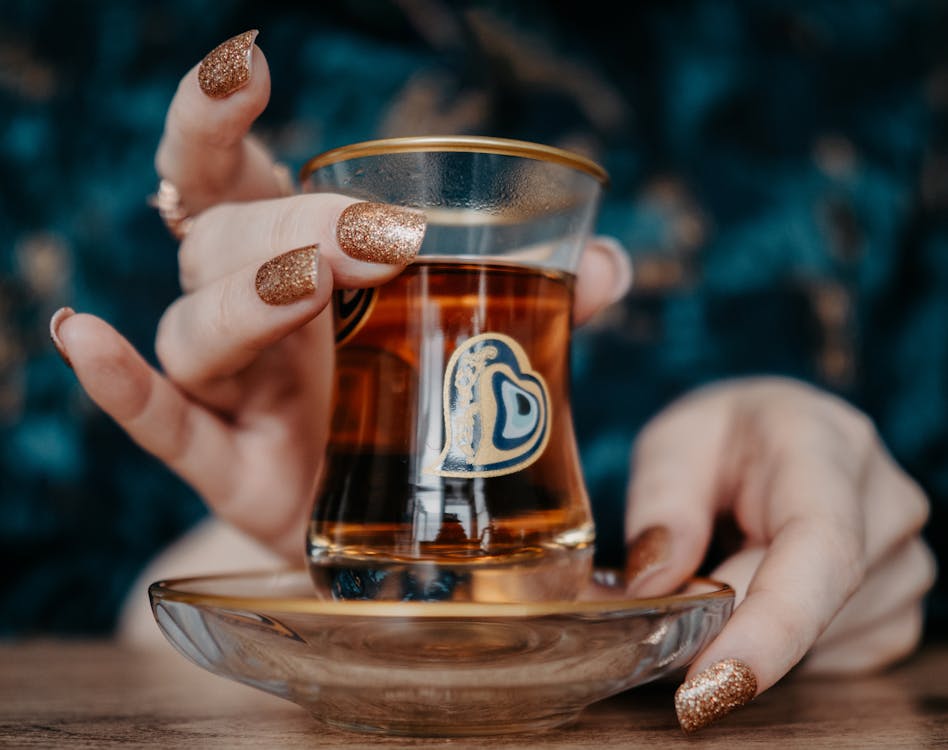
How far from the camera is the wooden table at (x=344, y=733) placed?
48cm

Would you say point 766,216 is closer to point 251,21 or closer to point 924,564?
point 924,564

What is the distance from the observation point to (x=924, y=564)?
849 millimetres

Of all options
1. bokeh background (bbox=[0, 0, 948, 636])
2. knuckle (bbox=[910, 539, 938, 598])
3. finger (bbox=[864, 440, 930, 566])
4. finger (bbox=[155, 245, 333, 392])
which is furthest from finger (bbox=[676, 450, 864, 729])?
bokeh background (bbox=[0, 0, 948, 636])

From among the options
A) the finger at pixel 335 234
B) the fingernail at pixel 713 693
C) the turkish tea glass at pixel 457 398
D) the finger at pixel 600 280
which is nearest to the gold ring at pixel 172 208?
the finger at pixel 335 234

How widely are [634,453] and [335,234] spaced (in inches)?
17.0

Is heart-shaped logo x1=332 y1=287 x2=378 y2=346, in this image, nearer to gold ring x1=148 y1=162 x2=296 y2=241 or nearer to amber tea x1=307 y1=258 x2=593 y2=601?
amber tea x1=307 y1=258 x2=593 y2=601

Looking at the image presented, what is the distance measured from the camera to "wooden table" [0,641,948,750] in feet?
1.56

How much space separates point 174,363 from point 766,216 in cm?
99

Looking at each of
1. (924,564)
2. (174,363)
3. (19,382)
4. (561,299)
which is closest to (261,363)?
(174,363)

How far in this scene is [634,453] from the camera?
2.85 feet

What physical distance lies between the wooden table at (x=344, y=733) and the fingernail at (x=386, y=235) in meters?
0.28

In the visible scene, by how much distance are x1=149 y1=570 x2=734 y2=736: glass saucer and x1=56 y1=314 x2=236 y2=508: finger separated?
253mm

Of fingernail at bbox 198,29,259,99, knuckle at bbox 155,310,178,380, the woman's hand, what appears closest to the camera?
the woman's hand

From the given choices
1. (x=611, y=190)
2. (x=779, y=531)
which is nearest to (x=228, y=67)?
(x=779, y=531)
